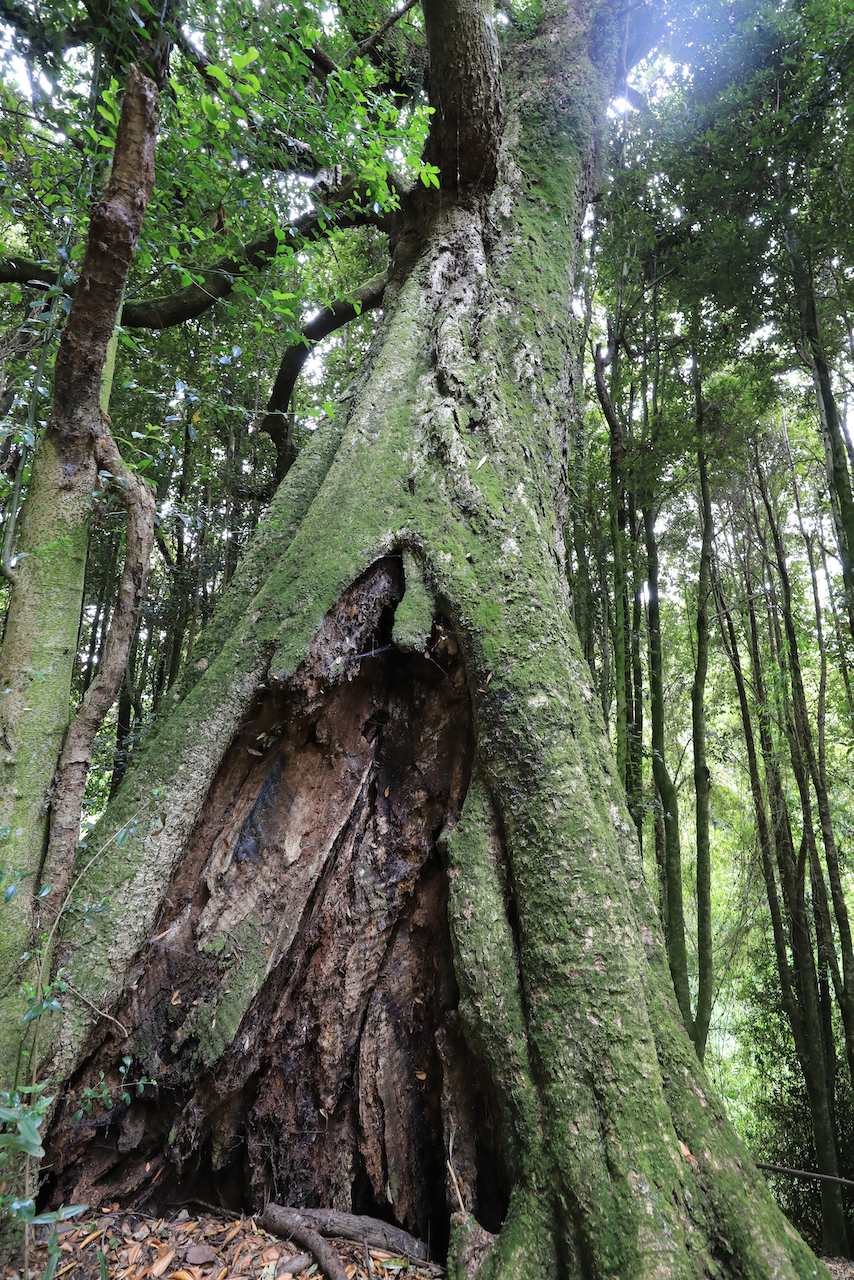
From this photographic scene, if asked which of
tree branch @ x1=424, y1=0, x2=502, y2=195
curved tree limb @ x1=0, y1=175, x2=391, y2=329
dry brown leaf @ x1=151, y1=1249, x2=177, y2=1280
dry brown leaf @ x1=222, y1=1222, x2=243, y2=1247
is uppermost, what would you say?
curved tree limb @ x1=0, y1=175, x2=391, y2=329

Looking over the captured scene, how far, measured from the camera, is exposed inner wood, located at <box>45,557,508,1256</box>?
182 centimetres

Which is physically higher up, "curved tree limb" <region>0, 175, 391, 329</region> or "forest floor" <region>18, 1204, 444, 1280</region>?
"curved tree limb" <region>0, 175, 391, 329</region>

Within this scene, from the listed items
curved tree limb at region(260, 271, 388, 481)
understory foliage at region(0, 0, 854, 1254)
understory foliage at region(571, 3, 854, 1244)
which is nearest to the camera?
understory foliage at region(0, 0, 854, 1254)

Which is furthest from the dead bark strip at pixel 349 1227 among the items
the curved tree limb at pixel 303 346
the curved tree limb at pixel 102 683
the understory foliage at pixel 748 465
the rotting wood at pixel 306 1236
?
the curved tree limb at pixel 303 346

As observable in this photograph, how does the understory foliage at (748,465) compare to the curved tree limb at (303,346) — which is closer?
the understory foliage at (748,465)

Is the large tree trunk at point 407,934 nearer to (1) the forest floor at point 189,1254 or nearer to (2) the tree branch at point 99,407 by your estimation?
(1) the forest floor at point 189,1254

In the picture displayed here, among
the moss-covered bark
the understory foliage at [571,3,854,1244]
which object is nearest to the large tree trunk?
the moss-covered bark

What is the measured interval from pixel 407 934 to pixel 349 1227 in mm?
820

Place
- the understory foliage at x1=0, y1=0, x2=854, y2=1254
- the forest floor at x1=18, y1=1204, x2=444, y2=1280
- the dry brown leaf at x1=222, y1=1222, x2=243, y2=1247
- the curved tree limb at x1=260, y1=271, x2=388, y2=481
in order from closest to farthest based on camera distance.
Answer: the forest floor at x1=18, y1=1204, x2=444, y2=1280
the dry brown leaf at x1=222, y1=1222, x2=243, y2=1247
the understory foliage at x1=0, y1=0, x2=854, y2=1254
the curved tree limb at x1=260, y1=271, x2=388, y2=481

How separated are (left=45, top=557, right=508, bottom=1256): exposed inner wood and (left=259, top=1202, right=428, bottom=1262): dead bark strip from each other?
0.06 meters

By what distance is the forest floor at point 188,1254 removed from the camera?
1.59m

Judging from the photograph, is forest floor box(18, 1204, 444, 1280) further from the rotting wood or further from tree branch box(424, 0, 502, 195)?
tree branch box(424, 0, 502, 195)

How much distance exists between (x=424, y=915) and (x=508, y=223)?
3.72 metres

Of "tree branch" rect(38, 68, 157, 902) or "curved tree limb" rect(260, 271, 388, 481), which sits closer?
"tree branch" rect(38, 68, 157, 902)
